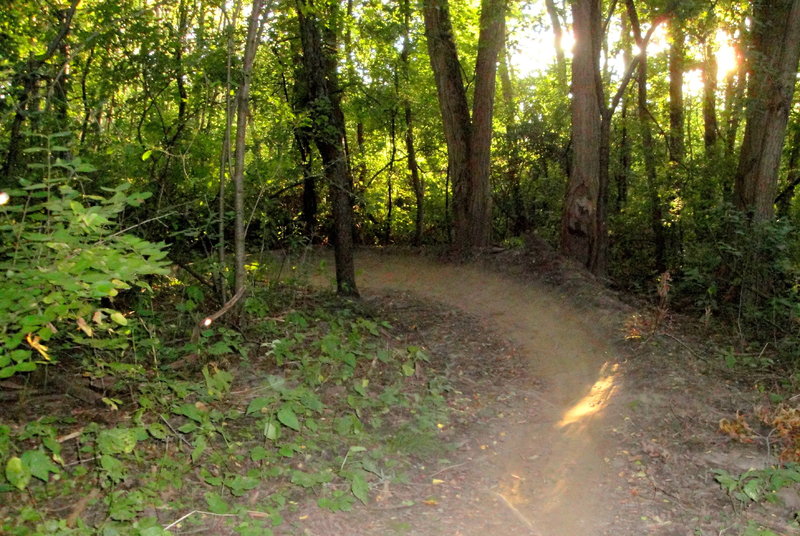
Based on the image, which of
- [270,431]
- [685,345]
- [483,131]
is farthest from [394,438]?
[483,131]

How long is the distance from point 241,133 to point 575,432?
15.6 ft

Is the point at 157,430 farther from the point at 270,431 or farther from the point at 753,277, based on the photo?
the point at 753,277

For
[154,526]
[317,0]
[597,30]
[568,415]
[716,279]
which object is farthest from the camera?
[597,30]

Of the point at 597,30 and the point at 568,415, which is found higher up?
the point at 597,30

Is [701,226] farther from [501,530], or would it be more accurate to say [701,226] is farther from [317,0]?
[501,530]

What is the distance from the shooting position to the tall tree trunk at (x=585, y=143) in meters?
11.8

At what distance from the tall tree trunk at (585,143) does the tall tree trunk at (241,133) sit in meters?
7.24


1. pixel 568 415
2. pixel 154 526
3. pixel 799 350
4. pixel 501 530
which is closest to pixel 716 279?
pixel 799 350

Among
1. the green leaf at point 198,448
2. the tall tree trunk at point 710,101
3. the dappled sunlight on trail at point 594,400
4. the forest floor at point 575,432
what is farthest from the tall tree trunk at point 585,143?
the green leaf at point 198,448

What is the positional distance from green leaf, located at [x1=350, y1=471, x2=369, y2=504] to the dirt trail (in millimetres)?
814

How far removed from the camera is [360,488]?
14.5 feet

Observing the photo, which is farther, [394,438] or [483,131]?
[483,131]

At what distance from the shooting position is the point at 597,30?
39.6 feet

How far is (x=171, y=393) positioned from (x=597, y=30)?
10.8 metres
